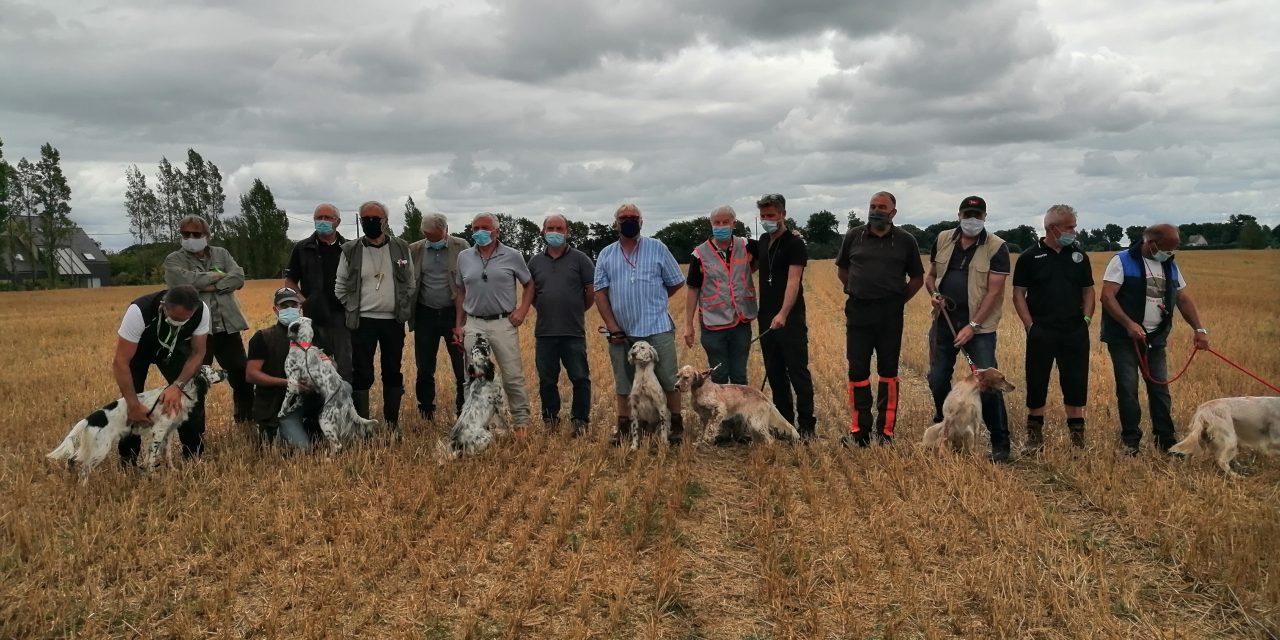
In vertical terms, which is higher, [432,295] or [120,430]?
[432,295]

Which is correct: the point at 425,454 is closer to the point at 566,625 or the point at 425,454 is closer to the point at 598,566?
the point at 598,566

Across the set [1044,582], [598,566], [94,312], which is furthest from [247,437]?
[94,312]

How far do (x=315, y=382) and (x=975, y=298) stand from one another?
20.0 ft

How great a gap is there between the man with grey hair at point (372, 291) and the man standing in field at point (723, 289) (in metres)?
2.99

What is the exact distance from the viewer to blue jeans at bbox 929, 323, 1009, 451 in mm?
7090

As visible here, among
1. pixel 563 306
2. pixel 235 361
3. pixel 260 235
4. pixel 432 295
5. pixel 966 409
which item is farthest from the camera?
pixel 260 235

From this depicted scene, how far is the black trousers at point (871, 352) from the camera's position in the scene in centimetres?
733

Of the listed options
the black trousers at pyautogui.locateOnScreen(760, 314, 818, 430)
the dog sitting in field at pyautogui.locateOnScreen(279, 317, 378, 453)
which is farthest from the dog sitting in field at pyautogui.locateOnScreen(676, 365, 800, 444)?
the dog sitting in field at pyautogui.locateOnScreen(279, 317, 378, 453)

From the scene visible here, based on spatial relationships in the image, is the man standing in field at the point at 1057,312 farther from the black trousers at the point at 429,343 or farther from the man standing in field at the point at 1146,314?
the black trousers at the point at 429,343

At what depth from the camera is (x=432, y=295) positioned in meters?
8.25

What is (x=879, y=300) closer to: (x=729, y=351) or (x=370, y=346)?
(x=729, y=351)

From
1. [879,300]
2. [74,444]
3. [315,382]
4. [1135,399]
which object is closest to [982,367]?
[879,300]

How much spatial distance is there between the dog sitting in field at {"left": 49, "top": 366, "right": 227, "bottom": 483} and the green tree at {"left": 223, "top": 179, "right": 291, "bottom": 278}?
5909 centimetres

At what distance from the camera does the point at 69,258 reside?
67312mm
